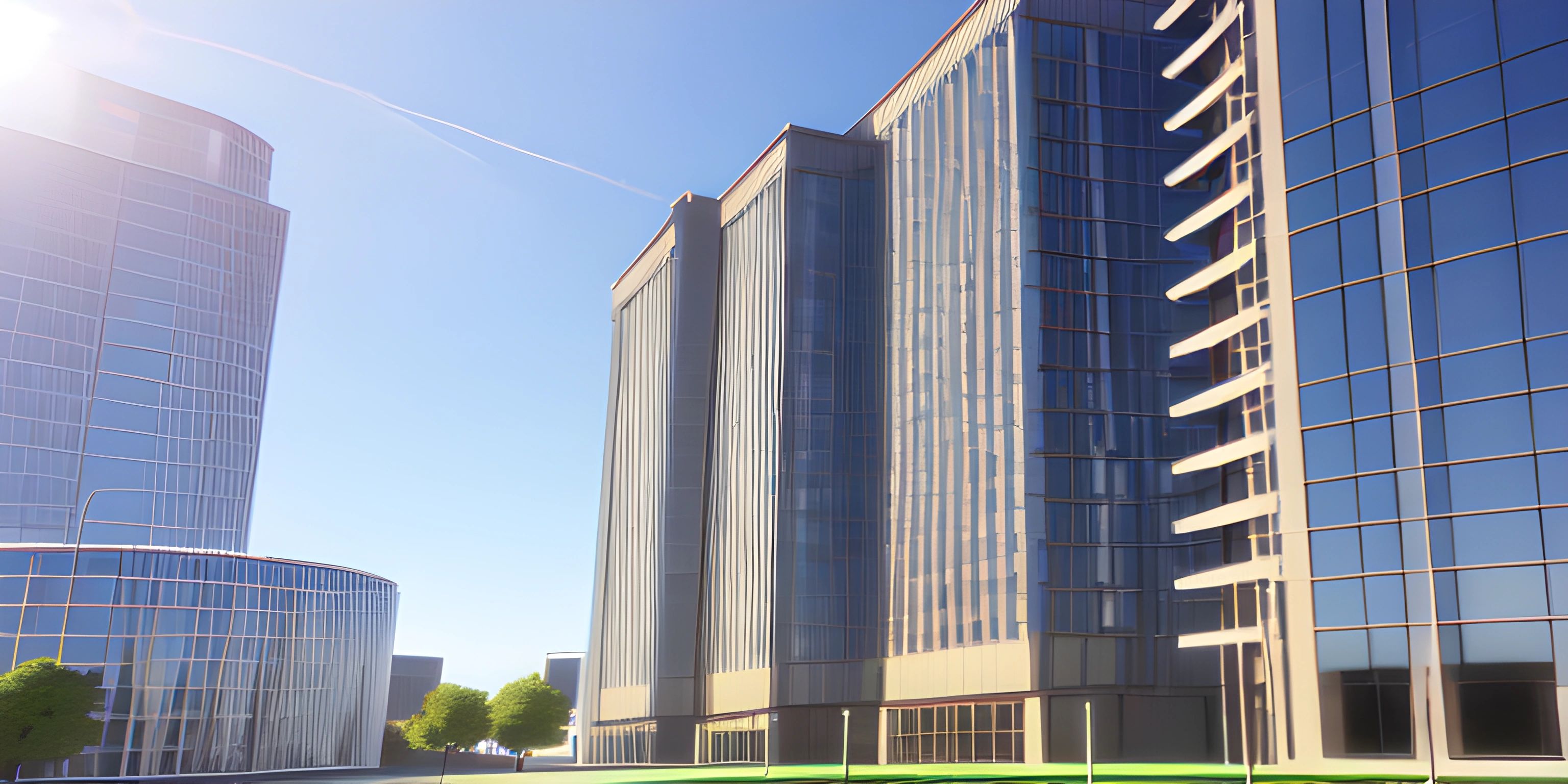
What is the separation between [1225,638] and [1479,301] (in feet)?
63.4

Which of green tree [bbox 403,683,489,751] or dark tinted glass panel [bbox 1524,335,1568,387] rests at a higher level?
dark tinted glass panel [bbox 1524,335,1568,387]

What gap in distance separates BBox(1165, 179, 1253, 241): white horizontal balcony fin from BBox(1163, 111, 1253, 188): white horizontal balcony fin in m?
2.03

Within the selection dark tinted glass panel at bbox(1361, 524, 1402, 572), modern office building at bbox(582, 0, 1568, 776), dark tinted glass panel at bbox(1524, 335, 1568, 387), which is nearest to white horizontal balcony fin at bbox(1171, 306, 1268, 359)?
modern office building at bbox(582, 0, 1568, 776)

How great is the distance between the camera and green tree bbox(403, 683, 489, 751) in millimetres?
119312

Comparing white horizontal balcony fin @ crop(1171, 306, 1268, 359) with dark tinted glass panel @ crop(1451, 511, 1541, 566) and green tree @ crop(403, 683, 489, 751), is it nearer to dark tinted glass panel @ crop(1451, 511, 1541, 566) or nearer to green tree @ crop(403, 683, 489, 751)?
dark tinted glass panel @ crop(1451, 511, 1541, 566)

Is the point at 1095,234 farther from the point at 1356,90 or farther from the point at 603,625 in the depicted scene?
the point at 603,625

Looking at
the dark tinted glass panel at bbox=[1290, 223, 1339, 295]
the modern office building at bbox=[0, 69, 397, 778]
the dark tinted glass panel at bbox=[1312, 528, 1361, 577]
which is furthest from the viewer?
the modern office building at bbox=[0, 69, 397, 778]

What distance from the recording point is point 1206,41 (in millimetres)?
64688

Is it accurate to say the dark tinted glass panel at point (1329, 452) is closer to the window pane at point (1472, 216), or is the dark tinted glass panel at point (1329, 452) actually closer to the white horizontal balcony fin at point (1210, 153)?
the window pane at point (1472, 216)

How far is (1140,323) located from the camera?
236 ft

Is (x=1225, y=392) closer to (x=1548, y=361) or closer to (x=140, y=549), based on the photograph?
(x=1548, y=361)

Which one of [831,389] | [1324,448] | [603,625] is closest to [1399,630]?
[1324,448]

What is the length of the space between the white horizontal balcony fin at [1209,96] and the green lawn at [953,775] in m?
33.0

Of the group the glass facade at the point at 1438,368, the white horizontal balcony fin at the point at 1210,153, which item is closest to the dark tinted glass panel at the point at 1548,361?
the glass facade at the point at 1438,368
